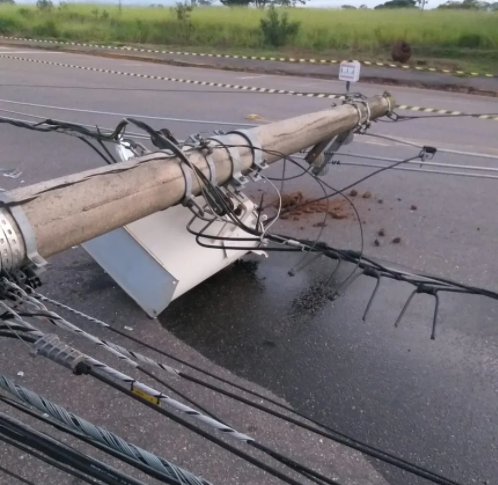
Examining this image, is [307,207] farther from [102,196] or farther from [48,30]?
[48,30]

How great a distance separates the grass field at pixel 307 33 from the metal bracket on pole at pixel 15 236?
19472 millimetres

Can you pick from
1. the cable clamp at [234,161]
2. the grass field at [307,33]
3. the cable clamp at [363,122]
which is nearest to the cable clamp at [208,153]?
the cable clamp at [234,161]

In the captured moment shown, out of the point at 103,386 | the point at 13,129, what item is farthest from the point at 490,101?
the point at 103,386

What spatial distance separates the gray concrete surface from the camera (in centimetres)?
1634

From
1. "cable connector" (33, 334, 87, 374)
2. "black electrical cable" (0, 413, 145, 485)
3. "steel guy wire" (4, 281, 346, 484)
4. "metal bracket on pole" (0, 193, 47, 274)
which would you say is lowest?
"black electrical cable" (0, 413, 145, 485)

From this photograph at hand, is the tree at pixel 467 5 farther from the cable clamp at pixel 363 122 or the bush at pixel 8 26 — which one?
the cable clamp at pixel 363 122

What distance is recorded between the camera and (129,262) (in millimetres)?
4355

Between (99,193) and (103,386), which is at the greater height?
(99,193)

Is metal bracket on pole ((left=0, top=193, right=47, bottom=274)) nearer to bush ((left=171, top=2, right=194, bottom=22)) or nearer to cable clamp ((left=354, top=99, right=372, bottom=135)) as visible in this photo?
cable clamp ((left=354, top=99, right=372, bottom=135))

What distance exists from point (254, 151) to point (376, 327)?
1.63m

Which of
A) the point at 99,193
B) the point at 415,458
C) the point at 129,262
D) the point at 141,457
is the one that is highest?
the point at 99,193

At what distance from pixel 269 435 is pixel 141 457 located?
1.70m

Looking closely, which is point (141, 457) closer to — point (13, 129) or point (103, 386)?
point (103, 386)

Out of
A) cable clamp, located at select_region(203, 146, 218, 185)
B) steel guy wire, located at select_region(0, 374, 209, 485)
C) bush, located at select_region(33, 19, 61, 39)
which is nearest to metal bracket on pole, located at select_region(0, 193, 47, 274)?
steel guy wire, located at select_region(0, 374, 209, 485)
